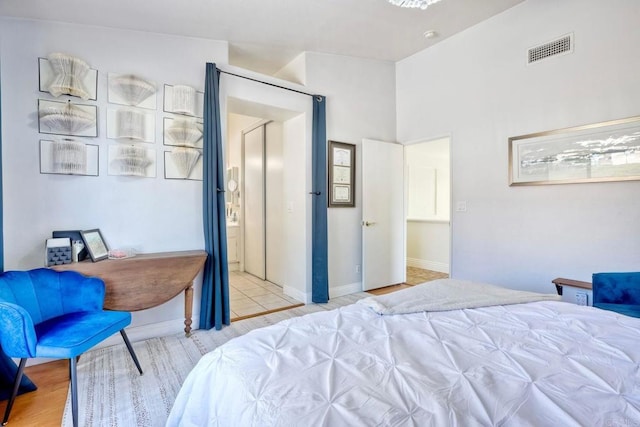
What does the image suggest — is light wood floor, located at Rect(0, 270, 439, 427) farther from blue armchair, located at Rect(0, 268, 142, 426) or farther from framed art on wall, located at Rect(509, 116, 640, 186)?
framed art on wall, located at Rect(509, 116, 640, 186)

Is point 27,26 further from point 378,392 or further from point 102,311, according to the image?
point 378,392

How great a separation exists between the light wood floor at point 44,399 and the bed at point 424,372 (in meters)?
1.10

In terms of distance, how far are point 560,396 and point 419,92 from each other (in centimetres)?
376

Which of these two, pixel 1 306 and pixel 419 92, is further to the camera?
pixel 419 92

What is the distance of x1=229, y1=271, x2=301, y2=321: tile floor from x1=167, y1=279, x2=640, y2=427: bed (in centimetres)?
213

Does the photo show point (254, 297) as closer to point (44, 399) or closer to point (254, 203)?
point (254, 203)

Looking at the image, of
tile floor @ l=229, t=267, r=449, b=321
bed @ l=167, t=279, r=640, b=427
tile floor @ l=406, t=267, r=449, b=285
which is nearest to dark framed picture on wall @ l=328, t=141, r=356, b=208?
tile floor @ l=229, t=267, r=449, b=321

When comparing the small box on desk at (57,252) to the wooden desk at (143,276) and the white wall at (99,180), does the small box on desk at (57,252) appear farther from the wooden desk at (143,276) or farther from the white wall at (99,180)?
the white wall at (99,180)

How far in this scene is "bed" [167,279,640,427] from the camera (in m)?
0.80

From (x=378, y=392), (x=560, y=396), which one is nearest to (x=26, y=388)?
(x=378, y=392)

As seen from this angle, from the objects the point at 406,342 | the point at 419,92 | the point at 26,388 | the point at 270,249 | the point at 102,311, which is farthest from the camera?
the point at 270,249

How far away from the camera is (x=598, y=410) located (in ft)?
2.69

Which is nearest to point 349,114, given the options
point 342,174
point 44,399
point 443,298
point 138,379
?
point 342,174

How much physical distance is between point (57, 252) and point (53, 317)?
1.54 feet
